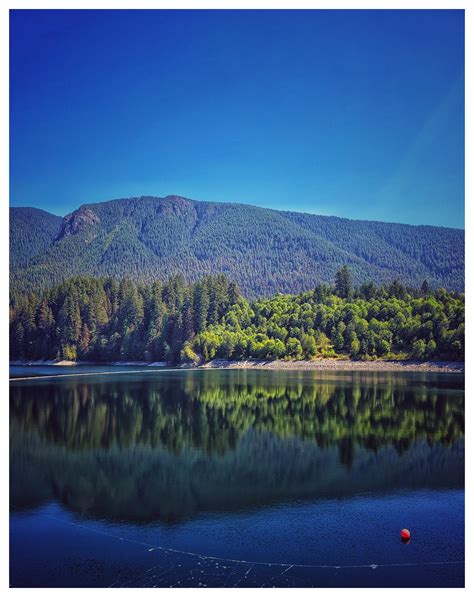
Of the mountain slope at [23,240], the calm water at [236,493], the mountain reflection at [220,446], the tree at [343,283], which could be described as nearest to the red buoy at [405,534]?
the calm water at [236,493]

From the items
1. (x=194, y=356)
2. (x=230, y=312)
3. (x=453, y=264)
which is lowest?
(x=194, y=356)

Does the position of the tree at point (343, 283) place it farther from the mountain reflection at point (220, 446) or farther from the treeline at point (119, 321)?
the mountain reflection at point (220, 446)

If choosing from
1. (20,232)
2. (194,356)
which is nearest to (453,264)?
(194,356)

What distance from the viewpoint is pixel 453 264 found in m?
152

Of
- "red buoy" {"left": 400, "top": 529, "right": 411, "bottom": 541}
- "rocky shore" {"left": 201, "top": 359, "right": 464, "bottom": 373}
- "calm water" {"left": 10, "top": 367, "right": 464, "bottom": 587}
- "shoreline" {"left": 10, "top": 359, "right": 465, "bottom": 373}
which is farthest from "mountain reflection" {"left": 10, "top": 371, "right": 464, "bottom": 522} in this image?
"shoreline" {"left": 10, "top": 359, "right": 465, "bottom": 373}

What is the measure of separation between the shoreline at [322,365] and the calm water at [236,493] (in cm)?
2410

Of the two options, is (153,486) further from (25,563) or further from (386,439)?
(386,439)

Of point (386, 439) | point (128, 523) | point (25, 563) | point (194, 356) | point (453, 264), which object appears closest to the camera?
point (25, 563)

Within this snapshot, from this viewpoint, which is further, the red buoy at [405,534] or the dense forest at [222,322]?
the dense forest at [222,322]

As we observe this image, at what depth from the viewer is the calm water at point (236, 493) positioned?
39.6 feet

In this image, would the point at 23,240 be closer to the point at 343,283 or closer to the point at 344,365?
the point at 343,283

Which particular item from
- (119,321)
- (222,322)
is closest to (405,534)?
(222,322)

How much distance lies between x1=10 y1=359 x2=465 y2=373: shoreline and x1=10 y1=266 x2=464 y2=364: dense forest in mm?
943

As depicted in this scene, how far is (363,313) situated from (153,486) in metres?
54.1
